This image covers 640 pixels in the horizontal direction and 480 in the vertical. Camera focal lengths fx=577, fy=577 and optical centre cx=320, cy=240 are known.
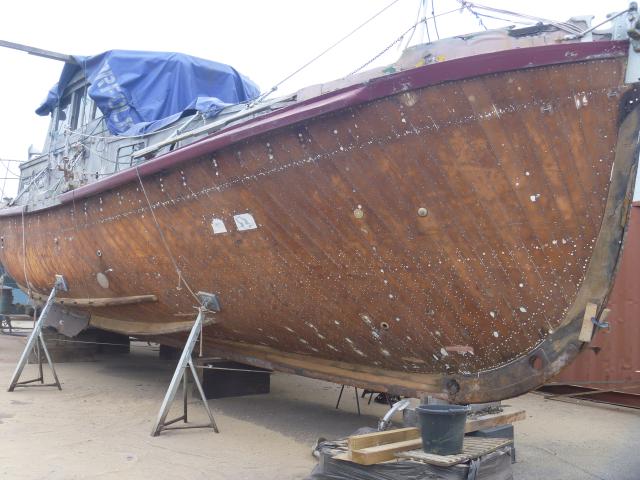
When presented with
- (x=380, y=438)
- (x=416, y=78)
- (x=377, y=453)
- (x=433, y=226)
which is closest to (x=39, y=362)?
(x=380, y=438)

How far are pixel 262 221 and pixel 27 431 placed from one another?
7.96ft

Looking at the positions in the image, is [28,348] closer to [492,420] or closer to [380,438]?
[380,438]

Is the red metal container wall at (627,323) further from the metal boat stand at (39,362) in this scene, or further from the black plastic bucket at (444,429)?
the metal boat stand at (39,362)

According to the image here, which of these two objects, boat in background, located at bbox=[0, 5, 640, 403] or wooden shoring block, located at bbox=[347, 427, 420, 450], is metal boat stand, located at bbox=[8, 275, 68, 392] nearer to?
boat in background, located at bbox=[0, 5, 640, 403]

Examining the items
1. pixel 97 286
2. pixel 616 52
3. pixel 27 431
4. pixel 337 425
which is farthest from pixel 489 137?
pixel 97 286

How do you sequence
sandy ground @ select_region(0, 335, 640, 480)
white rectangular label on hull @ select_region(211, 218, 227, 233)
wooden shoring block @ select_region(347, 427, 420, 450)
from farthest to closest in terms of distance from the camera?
white rectangular label on hull @ select_region(211, 218, 227, 233) < sandy ground @ select_region(0, 335, 640, 480) < wooden shoring block @ select_region(347, 427, 420, 450)

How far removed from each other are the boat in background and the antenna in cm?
432

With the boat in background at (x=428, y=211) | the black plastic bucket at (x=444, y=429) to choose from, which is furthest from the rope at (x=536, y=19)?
the black plastic bucket at (x=444, y=429)

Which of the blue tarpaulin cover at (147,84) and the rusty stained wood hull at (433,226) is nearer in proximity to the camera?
the rusty stained wood hull at (433,226)

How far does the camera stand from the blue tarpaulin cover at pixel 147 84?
700 cm

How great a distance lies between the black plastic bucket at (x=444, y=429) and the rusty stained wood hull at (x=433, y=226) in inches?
16.0

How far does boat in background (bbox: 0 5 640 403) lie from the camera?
3.04 m

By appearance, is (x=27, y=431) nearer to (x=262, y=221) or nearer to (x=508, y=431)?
(x=262, y=221)

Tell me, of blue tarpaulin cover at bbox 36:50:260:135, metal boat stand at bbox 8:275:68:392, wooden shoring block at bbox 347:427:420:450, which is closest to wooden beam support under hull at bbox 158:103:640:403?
wooden shoring block at bbox 347:427:420:450
